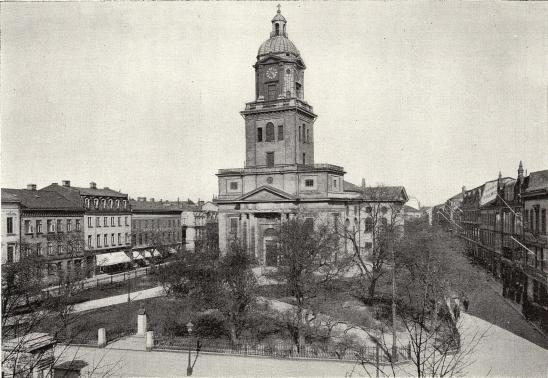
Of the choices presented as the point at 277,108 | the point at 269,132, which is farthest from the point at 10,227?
the point at 277,108

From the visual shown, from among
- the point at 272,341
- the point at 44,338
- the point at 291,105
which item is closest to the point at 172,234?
the point at 291,105

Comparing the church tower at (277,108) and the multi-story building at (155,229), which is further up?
the church tower at (277,108)

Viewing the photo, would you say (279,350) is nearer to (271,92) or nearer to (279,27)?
(271,92)

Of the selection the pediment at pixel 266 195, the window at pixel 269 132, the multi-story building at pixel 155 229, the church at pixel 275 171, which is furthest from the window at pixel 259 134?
the multi-story building at pixel 155 229

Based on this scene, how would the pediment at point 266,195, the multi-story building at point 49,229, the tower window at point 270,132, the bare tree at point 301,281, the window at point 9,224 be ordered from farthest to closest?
the tower window at point 270,132 → the pediment at point 266,195 → the multi-story building at point 49,229 → the window at point 9,224 → the bare tree at point 301,281

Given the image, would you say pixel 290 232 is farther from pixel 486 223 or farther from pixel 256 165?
pixel 486 223

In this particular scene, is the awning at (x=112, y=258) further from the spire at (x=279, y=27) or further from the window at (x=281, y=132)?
the spire at (x=279, y=27)
